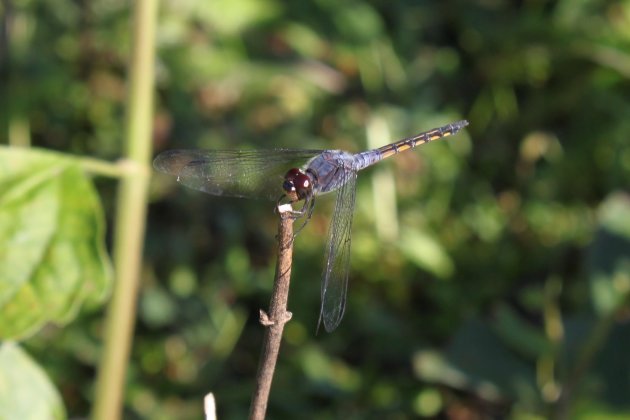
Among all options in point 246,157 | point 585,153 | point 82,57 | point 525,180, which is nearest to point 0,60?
point 82,57

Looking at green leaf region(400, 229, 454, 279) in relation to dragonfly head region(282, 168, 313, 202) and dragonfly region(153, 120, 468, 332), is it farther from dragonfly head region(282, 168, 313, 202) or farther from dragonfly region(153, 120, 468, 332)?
dragonfly head region(282, 168, 313, 202)

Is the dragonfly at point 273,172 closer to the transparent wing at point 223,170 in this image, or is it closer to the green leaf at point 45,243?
the transparent wing at point 223,170

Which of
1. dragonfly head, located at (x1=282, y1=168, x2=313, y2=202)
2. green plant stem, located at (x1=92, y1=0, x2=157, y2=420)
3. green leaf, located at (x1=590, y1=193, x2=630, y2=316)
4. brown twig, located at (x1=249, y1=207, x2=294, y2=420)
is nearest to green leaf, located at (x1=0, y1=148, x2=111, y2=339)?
green plant stem, located at (x1=92, y1=0, x2=157, y2=420)

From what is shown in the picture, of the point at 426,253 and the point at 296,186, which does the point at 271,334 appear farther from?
the point at 426,253

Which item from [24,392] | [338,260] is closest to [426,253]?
[338,260]

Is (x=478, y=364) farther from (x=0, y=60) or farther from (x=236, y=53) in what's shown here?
(x=0, y=60)

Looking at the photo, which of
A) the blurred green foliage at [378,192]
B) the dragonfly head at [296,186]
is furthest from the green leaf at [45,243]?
the blurred green foliage at [378,192]
